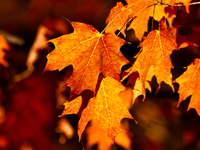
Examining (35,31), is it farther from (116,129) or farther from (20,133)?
(116,129)

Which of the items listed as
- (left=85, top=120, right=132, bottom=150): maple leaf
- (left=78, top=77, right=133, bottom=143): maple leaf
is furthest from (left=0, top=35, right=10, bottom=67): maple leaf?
(left=78, top=77, right=133, bottom=143): maple leaf

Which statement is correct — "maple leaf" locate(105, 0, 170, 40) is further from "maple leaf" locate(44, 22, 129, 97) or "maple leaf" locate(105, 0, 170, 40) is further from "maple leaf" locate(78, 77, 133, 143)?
"maple leaf" locate(78, 77, 133, 143)

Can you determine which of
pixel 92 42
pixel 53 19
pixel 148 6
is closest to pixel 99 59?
pixel 92 42

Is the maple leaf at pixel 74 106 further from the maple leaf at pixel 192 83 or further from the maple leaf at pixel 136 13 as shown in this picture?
the maple leaf at pixel 192 83

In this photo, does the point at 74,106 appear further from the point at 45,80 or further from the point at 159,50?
the point at 45,80

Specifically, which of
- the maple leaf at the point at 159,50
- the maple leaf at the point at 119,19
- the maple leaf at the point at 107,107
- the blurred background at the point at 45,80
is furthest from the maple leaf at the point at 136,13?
the blurred background at the point at 45,80

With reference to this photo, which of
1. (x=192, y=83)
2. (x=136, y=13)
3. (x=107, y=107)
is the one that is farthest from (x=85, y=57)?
(x=192, y=83)
